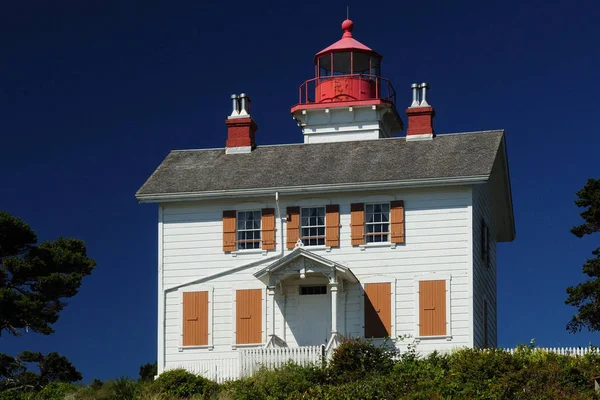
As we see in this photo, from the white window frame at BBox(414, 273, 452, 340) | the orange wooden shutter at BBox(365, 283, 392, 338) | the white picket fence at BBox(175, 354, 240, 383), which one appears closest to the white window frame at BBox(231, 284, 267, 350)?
the white picket fence at BBox(175, 354, 240, 383)

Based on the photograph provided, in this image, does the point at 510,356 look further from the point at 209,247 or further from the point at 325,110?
the point at 325,110

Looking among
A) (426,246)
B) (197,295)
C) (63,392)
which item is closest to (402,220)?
(426,246)

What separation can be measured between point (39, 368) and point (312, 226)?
9.44 meters

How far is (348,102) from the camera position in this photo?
44.5 m

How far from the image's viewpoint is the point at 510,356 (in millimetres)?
33656

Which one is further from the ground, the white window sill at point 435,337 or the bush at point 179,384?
the white window sill at point 435,337

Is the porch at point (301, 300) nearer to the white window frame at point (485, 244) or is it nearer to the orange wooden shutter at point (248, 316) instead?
the orange wooden shutter at point (248, 316)

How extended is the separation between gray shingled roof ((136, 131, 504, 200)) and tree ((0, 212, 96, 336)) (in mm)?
3921

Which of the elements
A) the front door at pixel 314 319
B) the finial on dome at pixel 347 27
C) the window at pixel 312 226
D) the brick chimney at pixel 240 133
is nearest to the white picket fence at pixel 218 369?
the front door at pixel 314 319

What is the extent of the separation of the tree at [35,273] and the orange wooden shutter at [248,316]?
5876 mm

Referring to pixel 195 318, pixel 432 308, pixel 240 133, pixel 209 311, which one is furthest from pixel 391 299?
pixel 240 133

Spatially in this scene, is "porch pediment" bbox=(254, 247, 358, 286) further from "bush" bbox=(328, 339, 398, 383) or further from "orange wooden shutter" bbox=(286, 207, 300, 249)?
"bush" bbox=(328, 339, 398, 383)

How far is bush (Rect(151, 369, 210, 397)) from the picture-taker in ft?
116

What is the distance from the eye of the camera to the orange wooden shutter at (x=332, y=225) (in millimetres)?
38344
